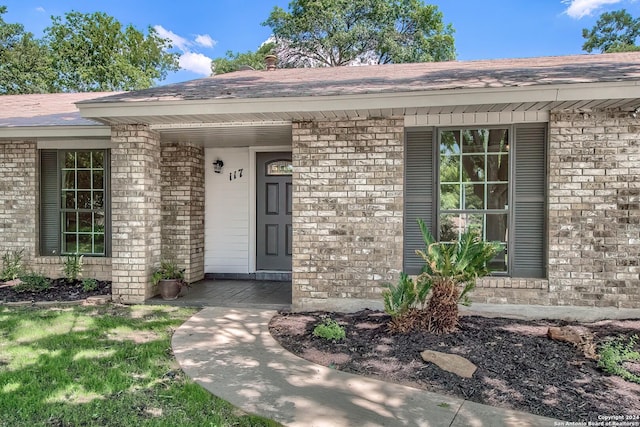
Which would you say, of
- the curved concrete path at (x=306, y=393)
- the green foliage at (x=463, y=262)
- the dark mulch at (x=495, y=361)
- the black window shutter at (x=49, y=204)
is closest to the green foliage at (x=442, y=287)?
the green foliage at (x=463, y=262)

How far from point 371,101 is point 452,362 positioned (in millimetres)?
2855

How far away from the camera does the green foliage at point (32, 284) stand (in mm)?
6512

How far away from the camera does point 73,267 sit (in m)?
6.91

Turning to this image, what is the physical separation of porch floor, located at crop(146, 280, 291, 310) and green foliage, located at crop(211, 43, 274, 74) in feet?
70.7

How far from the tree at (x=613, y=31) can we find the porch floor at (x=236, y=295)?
2932cm

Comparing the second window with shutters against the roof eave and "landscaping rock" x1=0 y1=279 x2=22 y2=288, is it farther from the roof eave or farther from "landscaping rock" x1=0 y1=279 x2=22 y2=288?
"landscaping rock" x1=0 y1=279 x2=22 y2=288

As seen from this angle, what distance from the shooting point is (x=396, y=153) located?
533cm

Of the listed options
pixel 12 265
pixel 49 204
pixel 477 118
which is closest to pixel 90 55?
pixel 49 204

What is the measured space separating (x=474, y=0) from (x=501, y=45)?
4.69 metres

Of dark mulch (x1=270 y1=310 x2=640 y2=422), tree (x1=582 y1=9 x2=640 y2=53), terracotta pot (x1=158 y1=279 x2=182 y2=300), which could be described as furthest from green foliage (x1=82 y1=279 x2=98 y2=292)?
tree (x1=582 y1=9 x2=640 y2=53)

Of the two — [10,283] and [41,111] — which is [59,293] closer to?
[10,283]

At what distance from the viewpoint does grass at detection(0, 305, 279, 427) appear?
280 centimetres

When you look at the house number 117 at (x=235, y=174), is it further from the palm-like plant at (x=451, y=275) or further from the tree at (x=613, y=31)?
the tree at (x=613, y=31)

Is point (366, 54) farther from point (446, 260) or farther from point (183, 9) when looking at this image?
point (446, 260)
